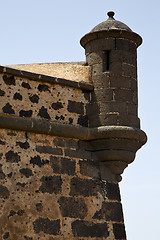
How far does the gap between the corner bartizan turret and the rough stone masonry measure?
0.05 ft

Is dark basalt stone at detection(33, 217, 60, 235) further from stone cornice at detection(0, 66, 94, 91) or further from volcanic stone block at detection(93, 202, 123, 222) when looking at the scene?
stone cornice at detection(0, 66, 94, 91)

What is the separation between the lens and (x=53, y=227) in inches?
275

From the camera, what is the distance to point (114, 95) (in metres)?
7.91

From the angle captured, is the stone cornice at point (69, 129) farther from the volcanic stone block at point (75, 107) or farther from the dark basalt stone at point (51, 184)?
the dark basalt stone at point (51, 184)

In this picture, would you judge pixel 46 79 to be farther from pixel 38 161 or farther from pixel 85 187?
pixel 85 187

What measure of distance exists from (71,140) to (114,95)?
0.96m

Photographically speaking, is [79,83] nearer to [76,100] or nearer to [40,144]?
[76,100]

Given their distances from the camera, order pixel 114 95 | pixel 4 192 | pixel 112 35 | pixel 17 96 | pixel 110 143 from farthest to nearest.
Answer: pixel 112 35
pixel 114 95
pixel 110 143
pixel 17 96
pixel 4 192

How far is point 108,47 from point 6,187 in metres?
2.74

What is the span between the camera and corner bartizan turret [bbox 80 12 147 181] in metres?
7.77

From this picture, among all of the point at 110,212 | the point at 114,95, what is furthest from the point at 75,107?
the point at 110,212

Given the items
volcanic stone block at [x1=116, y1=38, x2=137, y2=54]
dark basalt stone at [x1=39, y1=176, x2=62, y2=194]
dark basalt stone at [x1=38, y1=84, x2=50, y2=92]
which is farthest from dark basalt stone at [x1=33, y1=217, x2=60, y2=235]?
volcanic stone block at [x1=116, y1=38, x2=137, y2=54]

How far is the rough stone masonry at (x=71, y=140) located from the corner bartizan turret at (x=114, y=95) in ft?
0.05

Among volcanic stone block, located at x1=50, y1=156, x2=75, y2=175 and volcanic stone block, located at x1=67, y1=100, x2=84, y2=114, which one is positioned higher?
volcanic stone block, located at x1=67, y1=100, x2=84, y2=114
